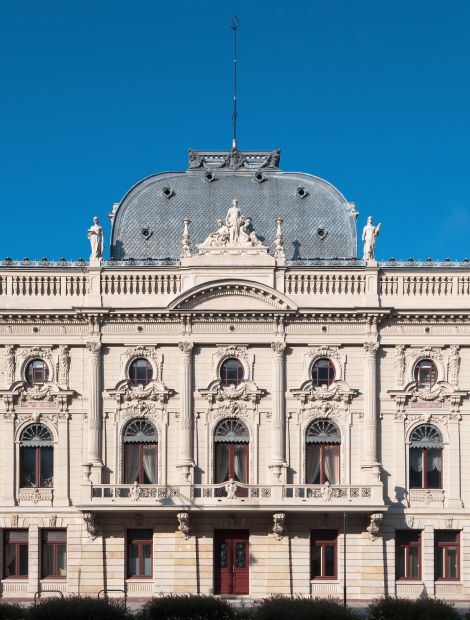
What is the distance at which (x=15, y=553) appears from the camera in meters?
58.2

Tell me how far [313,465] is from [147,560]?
366 inches

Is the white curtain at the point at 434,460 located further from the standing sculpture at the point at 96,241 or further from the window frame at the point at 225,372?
the standing sculpture at the point at 96,241

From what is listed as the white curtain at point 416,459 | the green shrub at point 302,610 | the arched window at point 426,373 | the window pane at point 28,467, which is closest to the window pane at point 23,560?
the window pane at point 28,467

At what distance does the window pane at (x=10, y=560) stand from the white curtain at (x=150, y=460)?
292 inches

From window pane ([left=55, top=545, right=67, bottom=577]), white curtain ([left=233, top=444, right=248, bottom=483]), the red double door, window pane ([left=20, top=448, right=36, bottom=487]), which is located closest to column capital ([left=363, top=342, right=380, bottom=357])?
white curtain ([left=233, top=444, right=248, bottom=483])

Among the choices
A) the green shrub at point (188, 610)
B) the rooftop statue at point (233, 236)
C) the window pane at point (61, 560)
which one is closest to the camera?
the green shrub at point (188, 610)

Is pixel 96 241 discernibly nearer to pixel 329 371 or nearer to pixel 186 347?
pixel 186 347

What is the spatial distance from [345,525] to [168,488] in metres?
8.62

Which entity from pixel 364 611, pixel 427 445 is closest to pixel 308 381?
pixel 427 445

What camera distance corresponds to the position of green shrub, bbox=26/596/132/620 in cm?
4262

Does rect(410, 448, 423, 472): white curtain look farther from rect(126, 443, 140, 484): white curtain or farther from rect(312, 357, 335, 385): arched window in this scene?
rect(126, 443, 140, 484): white curtain

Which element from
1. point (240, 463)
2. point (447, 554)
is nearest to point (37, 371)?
point (240, 463)

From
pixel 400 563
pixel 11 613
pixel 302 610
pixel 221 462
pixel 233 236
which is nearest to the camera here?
pixel 302 610

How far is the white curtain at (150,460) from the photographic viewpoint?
58.9m
